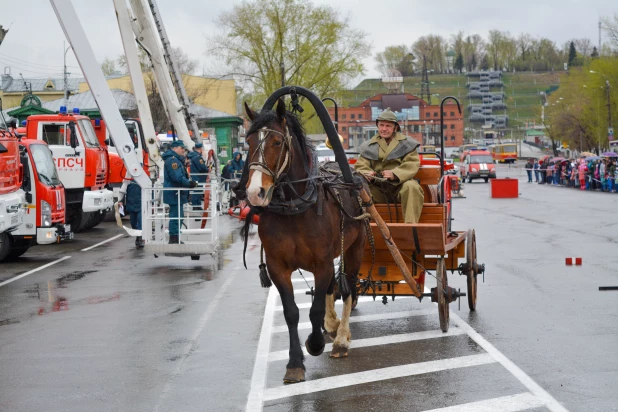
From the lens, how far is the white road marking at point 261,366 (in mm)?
7465

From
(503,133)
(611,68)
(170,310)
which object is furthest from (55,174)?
(503,133)

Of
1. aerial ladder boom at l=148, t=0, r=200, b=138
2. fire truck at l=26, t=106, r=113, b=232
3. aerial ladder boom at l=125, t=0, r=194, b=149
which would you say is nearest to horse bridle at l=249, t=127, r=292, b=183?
aerial ladder boom at l=125, t=0, r=194, b=149

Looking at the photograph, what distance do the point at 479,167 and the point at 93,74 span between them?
180ft

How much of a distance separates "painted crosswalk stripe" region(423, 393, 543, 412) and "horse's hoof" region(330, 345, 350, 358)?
204cm

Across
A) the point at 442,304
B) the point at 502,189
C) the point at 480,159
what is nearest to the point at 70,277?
the point at 442,304

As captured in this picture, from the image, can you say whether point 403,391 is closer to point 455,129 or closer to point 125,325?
point 125,325

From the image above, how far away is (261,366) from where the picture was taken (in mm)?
8781

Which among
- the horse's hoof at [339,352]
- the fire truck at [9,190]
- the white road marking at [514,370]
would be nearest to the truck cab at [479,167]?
the fire truck at [9,190]

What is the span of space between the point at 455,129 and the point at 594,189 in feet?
388

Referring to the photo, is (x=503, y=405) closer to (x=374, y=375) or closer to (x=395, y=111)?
(x=374, y=375)

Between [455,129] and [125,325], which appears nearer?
[125,325]

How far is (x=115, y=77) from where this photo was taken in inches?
3632

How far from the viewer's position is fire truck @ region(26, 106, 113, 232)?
2567 centimetres

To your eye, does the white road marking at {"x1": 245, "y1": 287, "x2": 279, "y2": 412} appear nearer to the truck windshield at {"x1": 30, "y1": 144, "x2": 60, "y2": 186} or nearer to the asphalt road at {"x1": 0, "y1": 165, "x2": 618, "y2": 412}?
the asphalt road at {"x1": 0, "y1": 165, "x2": 618, "y2": 412}
